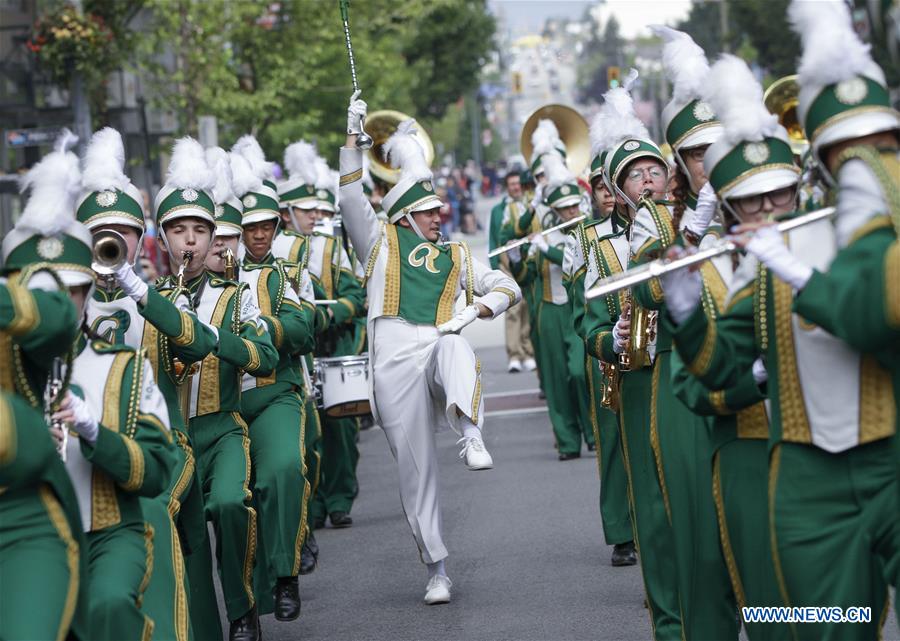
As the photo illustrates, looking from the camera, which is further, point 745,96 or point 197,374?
point 197,374

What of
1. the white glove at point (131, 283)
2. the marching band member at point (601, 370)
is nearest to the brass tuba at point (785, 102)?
the marching band member at point (601, 370)

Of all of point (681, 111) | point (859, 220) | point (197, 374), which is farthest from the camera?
point (197, 374)

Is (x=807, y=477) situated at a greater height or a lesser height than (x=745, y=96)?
lesser

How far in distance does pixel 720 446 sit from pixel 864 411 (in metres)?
0.89

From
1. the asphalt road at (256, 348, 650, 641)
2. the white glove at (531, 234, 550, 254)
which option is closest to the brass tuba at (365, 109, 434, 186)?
the white glove at (531, 234, 550, 254)

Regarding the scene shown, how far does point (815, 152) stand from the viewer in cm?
514

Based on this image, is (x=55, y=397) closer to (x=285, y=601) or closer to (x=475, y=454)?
(x=285, y=601)

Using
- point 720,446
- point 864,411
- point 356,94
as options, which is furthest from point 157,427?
point 356,94

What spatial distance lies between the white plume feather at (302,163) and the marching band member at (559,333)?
214 centimetres

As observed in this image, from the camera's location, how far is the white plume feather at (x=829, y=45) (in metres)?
5.04

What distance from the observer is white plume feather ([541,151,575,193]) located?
14656 millimetres

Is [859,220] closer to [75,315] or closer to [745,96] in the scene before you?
[745,96]

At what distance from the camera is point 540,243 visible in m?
14.9

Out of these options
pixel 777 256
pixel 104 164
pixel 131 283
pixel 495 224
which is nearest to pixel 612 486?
pixel 104 164
